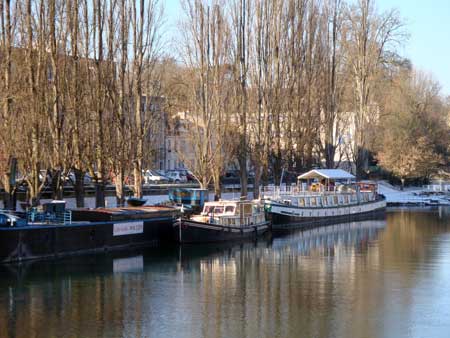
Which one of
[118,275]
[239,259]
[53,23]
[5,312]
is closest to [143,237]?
[239,259]

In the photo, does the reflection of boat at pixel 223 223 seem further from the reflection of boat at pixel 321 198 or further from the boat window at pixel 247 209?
the reflection of boat at pixel 321 198

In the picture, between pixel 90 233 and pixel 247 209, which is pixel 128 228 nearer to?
pixel 90 233

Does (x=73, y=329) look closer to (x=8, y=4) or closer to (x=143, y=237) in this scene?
(x=143, y=237)

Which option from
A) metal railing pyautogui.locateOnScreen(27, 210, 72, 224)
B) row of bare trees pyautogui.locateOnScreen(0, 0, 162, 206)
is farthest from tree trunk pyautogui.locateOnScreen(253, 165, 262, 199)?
metal railing pyautogui.locateOnScreen(27, 210, 72, 224)

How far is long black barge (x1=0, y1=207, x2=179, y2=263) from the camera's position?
3127cm

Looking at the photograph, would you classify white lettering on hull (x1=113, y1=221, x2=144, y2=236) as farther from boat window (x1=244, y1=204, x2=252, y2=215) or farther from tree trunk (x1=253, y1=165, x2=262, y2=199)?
tree trunk (x1=253, y1=165, x2=262, y2=199)

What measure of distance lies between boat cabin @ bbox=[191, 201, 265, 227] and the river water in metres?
2.00

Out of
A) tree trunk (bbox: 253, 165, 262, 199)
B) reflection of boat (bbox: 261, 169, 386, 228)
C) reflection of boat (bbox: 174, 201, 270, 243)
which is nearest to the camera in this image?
reflection of boat (bbox: 174, 201, 270, 243)

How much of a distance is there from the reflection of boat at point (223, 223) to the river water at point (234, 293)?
3.07 feet

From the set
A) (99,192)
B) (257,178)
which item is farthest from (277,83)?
(99,192)

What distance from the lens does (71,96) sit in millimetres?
38938

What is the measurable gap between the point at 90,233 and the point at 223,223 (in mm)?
9475

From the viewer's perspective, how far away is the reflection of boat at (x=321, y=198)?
171ft

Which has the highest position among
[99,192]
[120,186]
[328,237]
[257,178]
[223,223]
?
[257,178]
